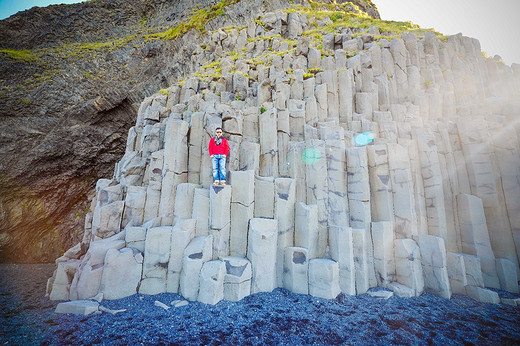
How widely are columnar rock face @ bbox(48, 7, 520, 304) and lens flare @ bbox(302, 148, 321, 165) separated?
0.16 ft

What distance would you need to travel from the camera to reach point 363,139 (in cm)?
1152

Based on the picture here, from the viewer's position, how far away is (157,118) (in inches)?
508

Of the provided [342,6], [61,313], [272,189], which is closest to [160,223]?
[61,313]

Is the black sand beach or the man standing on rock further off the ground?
the man standing on rock

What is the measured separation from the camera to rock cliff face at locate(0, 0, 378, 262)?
17.9 metres

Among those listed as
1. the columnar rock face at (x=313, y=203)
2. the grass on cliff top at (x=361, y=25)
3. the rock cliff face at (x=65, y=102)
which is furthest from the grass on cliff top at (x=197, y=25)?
the columnar rock face at (x=313, y=203)

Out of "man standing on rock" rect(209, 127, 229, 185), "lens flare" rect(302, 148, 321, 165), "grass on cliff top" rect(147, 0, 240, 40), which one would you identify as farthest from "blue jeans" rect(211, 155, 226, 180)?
"grass on cliff top" rect(147, 0, 240, 40)

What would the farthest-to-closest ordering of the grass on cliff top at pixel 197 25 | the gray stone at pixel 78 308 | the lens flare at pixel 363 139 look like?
the grass on cliff top at pixel 197 25 → the lens flare at pixel 363 139 → the gray stone at pixel 78 308

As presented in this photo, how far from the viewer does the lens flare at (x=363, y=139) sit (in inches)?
451

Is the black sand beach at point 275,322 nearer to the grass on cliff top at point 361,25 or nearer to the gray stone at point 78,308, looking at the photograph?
the gray stone at point 78,308

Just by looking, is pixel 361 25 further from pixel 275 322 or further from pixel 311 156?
pixel 275 322

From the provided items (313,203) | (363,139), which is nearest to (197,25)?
(363,139)

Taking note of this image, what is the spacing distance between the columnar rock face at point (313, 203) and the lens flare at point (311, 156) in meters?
0.05

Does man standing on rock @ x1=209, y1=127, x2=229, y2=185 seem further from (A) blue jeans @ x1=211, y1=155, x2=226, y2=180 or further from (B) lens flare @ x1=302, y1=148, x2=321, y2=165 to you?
(B) lens flare @ x1=302, y1=148, x2=321, y2=165
